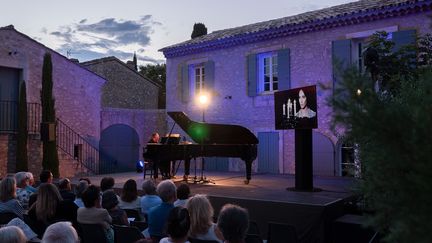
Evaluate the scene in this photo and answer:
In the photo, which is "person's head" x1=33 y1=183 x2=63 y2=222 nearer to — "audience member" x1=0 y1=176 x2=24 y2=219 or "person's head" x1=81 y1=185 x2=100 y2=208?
"person's head" x1=81 y1=185 x2=100 y2=208

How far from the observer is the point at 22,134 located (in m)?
11.3

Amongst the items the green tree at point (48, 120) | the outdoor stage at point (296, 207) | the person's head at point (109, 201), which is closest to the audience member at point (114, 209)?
the person's head at point (109, 201)

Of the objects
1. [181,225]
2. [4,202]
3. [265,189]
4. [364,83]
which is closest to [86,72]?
[265,189]

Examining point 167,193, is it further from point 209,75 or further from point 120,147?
point 120,147

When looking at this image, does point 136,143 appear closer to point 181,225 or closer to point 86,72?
point 86,72

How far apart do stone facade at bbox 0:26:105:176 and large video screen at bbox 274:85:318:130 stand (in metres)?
7.56

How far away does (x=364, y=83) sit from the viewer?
1.12 m

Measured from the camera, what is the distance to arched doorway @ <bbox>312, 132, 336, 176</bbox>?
11555mm

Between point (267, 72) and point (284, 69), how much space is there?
2.66 ft

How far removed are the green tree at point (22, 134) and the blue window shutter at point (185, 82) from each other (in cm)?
564

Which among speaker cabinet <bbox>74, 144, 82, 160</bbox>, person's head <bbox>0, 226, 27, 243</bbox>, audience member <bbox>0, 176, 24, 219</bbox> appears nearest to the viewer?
person's head <bbox>0, 226, 27, 243</bbox>

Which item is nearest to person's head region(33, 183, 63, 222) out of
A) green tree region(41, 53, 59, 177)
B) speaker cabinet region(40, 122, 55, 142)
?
speaker cabinet region(40, 122, 55, 142)

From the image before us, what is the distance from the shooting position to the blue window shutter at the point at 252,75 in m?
13.3

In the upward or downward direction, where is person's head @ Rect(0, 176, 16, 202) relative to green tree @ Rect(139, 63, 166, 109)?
downward
